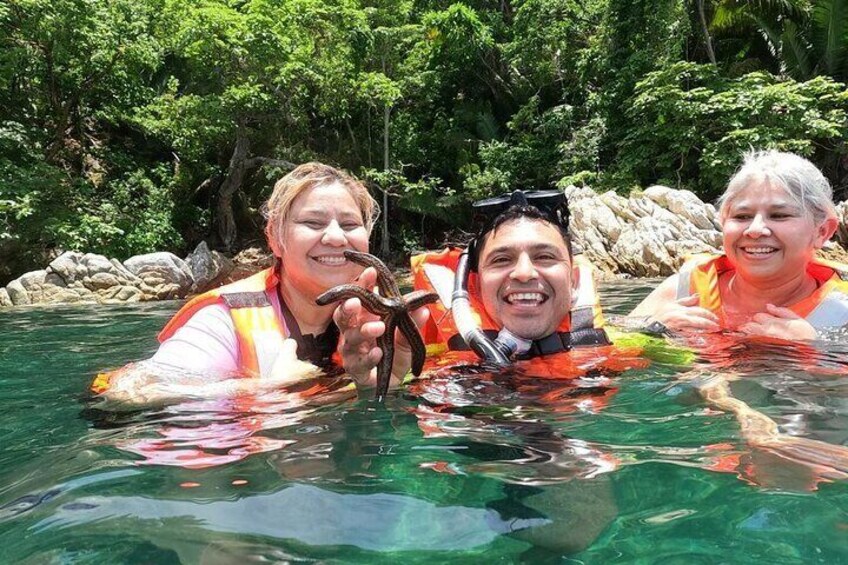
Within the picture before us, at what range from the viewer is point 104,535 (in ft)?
5.67

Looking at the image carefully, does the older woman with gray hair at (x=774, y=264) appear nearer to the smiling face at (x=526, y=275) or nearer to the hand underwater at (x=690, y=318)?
the hand underwater at (x=690, y=318)

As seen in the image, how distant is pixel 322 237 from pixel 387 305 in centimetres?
88

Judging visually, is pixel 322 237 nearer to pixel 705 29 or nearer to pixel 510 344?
pixel 510 344

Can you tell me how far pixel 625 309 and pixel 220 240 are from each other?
58.9ft

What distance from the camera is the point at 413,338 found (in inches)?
108

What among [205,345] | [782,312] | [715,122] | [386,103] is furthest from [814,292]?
[386,103]

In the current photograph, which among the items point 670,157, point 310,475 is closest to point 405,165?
point 670,157

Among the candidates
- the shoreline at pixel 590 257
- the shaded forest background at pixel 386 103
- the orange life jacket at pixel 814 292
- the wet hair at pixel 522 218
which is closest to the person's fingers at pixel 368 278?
the wet hair at pixel 522 218

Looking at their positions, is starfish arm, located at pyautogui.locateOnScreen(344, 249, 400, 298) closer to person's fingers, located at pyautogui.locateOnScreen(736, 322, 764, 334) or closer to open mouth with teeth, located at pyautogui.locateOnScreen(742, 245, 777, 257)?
open mouth with teeth, located at pyautogui.locateOnScreen(742, 245, 777, 257)

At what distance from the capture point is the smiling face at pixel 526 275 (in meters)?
3.49

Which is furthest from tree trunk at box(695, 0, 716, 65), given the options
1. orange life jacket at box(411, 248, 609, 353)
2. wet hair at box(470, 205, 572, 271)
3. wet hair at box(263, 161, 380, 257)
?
wet hair at box(263, 161, 380, 257)

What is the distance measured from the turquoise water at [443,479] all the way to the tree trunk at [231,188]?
60.5ft

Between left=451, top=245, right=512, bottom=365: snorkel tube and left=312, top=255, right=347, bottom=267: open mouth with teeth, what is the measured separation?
0.74 meters

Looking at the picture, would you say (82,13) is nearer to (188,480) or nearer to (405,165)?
(405,165)
